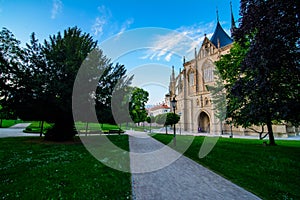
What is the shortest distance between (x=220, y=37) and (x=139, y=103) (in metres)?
26.1

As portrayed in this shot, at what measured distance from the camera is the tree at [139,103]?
37.8 metres

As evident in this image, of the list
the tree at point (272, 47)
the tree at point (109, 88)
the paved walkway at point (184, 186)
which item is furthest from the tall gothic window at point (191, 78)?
the paved walkway at point (184, 186)

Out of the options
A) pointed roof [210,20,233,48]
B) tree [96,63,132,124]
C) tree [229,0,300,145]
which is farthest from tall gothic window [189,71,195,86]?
tree [229,0,300,145]

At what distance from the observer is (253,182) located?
445cm

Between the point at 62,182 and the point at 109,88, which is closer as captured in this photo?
the point at 62,182

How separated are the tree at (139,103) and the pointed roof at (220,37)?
858 inches

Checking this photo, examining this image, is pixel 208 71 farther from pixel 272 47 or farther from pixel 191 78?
pixel 272 47

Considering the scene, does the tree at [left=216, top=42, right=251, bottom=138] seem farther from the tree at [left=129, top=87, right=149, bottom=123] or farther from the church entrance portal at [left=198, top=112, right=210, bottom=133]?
the tree at [left=129, top=87, right=149, bottom=123]

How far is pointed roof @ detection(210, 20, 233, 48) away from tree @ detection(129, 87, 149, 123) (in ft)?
71.5

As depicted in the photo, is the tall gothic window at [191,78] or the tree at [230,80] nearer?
the tree at [230,80]

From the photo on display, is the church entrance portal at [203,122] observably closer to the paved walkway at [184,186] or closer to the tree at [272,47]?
the tree at [272,47]

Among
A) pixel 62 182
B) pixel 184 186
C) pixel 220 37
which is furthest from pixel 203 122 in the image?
pixel 62 182

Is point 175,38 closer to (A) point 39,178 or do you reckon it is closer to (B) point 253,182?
(B) point 253,182

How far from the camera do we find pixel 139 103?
4075 cm
